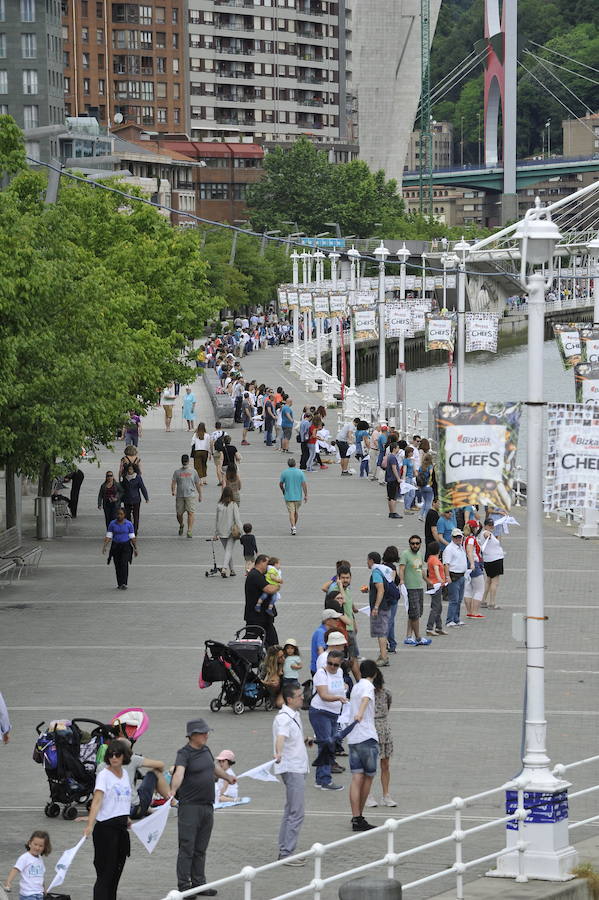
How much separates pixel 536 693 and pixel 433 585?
990 centimetres

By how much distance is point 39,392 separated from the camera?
90.0 ft

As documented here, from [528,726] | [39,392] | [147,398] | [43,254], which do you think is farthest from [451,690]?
[147,398]

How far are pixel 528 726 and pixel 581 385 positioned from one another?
55.0 ft

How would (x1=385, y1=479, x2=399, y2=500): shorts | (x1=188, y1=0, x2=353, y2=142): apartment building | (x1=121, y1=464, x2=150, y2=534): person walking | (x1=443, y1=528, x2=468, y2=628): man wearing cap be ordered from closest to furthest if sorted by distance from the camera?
(x1=443, y1=528, x2=468, y2=628): man wearing cap < (x1=121, y1=464, x2=150, y2=534): person walking < (x1=385, y1=479, x2=399, y2=500): shorts < (x1=188, y1=0, x2=353, y2=142): apartment building

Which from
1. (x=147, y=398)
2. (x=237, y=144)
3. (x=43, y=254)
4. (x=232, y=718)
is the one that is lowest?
(x=232, y=718)

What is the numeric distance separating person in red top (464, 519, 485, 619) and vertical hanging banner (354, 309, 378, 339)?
28923mm

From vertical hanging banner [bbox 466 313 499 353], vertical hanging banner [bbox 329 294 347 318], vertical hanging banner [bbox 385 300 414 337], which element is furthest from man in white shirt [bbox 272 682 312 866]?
vertical hanging banner [bbox 329 294 347 318]

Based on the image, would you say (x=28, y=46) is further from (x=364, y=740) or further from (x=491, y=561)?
(x=364, y=740)

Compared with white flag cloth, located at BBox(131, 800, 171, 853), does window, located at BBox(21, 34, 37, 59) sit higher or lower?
higher

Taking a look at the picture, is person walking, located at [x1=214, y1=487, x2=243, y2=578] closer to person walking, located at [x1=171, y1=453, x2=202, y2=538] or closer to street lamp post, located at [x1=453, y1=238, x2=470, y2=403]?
person walking, located at [x1=171, y1=453, x2=202, y2=538]

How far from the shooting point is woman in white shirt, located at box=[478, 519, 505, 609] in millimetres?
25047

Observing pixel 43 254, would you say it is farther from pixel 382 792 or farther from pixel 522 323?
pixel 522 323

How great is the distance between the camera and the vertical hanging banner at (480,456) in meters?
13.9

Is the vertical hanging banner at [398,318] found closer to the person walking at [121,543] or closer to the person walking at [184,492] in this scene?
the person walking at [184,492]
